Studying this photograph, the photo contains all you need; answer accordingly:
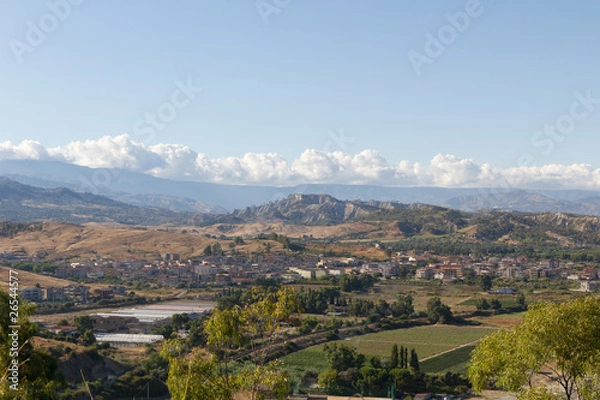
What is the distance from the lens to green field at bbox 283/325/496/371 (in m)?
33.3

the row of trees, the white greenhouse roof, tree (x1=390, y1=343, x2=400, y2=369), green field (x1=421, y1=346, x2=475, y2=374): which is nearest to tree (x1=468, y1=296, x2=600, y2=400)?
the row of trees

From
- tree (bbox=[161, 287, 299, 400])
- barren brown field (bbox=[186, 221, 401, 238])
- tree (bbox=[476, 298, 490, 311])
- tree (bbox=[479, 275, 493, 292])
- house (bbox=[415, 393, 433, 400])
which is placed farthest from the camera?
barren brown field (bbox=[186, 221, 401, 238])

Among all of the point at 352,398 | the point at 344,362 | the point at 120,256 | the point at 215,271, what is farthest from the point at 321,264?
the point at 352,398

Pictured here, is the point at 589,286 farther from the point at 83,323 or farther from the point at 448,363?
the point at 83,323

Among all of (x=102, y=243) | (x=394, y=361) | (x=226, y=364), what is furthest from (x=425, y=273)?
(x=226, y=364)

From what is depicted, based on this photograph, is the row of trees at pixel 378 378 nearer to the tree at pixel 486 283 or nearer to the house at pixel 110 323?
the house at pixel 110 323

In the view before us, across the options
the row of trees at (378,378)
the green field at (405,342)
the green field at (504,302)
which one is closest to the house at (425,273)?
the green field at (504,302)

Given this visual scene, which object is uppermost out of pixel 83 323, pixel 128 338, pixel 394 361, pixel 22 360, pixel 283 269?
pixel 22 360

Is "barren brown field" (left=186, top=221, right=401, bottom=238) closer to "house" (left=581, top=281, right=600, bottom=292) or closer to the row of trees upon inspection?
"house" (left=581, top=281, right=600, bottom=292)

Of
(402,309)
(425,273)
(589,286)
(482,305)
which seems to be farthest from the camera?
(425,273)

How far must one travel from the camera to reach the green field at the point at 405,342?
109 ft

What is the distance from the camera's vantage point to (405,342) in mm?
39000

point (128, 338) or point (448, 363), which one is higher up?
point (448, 363)

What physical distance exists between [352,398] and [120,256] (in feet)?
222
